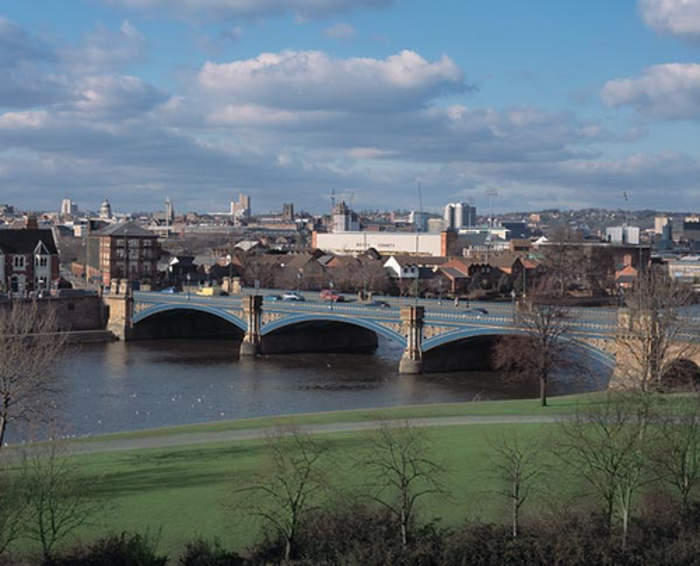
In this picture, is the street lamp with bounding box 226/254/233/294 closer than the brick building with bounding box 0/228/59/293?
No

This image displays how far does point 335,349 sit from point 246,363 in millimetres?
10223

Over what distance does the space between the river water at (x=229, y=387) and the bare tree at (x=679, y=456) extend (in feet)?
96.7

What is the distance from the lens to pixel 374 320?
78.4 metres

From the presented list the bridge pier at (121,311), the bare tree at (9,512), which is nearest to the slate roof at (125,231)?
the bridge pier at (121,311)

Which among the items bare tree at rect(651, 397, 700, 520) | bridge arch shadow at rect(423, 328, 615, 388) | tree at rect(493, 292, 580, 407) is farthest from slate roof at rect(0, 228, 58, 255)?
bare tree at rect(651, 397, 700, 520)

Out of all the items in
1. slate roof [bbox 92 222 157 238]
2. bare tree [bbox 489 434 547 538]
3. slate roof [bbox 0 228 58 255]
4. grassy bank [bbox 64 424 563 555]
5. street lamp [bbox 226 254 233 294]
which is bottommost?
grassy bank [bbox 64 424 563 555]

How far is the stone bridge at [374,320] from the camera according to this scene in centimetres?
6350

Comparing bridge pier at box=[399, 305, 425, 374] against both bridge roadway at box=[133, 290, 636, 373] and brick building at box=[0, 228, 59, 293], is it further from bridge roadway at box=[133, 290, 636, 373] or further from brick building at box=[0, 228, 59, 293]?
brick building at box=[0, 228, 59, 293]

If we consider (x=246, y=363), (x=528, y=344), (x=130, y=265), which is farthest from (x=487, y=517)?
(x=130, y=265)

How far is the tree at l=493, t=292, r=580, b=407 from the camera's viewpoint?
51.9 meters

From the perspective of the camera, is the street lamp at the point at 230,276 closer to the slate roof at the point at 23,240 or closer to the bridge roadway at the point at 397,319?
the bridge roadway at the point at 397,319

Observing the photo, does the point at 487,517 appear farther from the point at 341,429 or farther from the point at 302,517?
the point at 341,429

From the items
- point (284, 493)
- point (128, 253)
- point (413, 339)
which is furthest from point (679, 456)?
point (128, 253)

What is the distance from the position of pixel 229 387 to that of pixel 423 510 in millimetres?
42411
